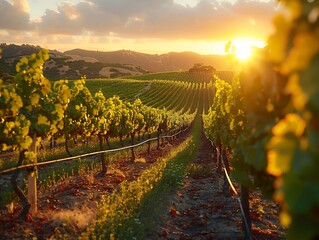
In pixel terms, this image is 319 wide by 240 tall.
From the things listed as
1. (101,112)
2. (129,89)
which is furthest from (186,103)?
(101,112)

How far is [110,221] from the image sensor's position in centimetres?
909

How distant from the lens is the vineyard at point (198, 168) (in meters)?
1.90

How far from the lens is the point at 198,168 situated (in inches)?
768

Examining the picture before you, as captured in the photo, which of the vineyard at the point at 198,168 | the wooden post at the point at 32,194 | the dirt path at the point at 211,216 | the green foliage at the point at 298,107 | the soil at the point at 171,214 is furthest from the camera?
the wooden post at the point at 32,194

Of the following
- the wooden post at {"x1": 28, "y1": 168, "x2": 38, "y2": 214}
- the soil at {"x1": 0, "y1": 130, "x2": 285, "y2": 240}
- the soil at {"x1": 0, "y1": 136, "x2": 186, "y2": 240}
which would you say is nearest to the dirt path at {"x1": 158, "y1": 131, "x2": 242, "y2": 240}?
the soil at {"x1": 0, "y1": 130, "x2": 285, "y2": 240}

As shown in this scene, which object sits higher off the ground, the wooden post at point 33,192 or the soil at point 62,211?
the wooden post at point 33,192

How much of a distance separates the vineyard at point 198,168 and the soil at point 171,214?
0.11ft

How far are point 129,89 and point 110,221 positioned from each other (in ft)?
272

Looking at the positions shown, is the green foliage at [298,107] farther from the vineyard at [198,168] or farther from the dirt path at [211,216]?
the dirt path at [211,216]

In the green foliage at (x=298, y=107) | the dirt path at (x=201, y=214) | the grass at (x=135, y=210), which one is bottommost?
the dirt path at (x=201, y=214)

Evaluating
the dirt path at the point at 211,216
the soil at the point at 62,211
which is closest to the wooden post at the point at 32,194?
the soil at the point at 62,211

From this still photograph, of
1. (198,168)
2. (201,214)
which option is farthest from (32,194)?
(198,168)

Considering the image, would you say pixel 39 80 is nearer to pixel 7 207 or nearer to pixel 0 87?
pixel 0 87

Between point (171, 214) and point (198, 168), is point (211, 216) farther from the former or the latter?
point (198, 168)
